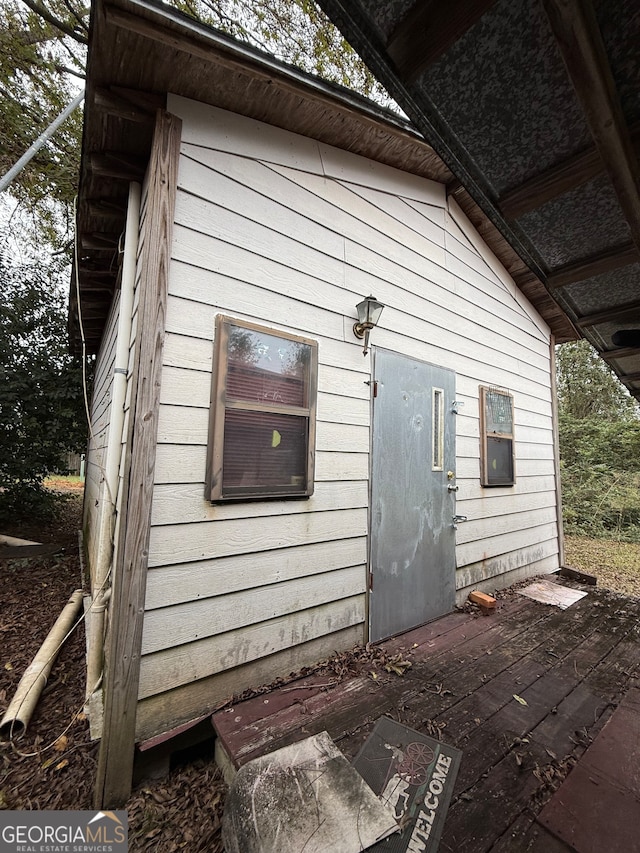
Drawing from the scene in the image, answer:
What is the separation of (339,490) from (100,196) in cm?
264

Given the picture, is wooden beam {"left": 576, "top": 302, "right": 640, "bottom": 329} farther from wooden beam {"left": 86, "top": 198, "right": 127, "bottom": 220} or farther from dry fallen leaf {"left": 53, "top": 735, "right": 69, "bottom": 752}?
dry fallen leaf {"left": 53, "top": 735, "right": 69, "bottom": 752}

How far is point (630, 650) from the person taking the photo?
2629 millimetres

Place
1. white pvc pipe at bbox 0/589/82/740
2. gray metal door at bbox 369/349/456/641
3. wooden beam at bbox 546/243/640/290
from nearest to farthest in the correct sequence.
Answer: wooden beam at bbox 546/243/640/290 < white pvc pipe at bbox 0/589/82/740 < gray metal door at bbox 369/349/456/641

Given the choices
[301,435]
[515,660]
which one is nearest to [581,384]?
[515,660]

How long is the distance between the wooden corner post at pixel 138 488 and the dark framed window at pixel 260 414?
324 millimetres

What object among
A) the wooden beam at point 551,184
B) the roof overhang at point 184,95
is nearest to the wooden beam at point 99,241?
the roof overhang at point 184,95

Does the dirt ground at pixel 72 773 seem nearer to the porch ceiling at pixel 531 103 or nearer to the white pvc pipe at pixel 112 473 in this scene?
the white pvc pipe at pixel 112 473

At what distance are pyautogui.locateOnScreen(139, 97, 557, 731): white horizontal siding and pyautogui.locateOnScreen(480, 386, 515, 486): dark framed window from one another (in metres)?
0.16

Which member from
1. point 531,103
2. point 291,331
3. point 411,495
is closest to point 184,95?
point 291,331

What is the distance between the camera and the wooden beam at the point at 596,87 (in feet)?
2.23

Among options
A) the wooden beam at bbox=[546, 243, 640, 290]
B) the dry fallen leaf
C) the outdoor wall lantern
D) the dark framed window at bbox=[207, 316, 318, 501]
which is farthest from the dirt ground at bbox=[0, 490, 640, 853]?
the wooden beam at bbox=[546, 243, 640, 290]

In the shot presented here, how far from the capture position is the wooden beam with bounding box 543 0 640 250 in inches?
26.8

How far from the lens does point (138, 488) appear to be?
171 cm

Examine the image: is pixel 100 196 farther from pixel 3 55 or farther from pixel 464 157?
pixel 3 55
